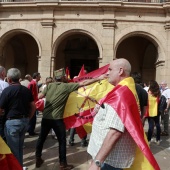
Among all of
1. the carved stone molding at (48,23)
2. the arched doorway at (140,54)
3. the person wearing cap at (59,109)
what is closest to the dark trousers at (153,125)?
the person wearing cap at (59,109)

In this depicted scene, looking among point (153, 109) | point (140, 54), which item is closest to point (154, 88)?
point (153, 109)

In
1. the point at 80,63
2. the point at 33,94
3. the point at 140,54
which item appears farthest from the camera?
the point at 80,63

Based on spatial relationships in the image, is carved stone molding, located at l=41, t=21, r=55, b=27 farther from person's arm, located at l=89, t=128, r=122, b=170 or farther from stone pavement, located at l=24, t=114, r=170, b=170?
person's arm, located at l=89, t=128, r=122, b=170

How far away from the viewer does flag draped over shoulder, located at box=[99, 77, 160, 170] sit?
244cm

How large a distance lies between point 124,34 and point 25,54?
Result: 8.24 metres

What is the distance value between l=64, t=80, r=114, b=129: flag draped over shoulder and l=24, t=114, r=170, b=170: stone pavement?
0.86 metres

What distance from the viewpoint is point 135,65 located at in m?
20.2

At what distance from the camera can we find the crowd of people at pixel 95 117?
247 centimetres

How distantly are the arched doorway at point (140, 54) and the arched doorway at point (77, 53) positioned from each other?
1.89 meters

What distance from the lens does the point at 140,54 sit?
20156 mm

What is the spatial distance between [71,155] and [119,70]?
4394 mm

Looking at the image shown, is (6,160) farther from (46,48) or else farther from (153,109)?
(46,48)

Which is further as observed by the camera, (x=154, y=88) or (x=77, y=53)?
(x=77, y=53)

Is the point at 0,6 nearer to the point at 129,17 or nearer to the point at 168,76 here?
the point at 129,17
